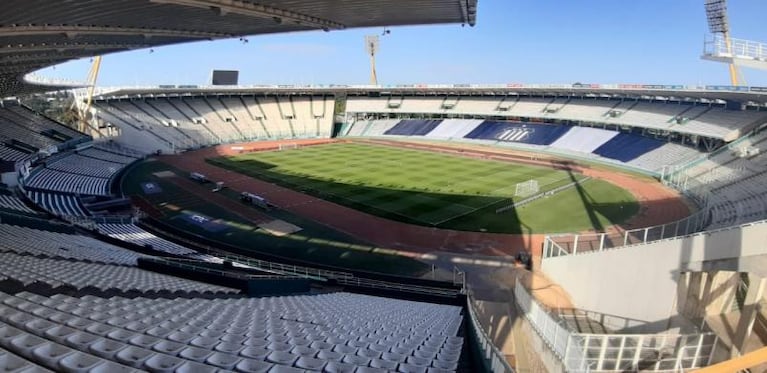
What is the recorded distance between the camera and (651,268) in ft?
42.2

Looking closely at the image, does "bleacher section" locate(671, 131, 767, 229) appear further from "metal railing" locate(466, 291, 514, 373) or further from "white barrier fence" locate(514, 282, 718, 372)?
"metal railing" locate(466, 291, 514, 373)

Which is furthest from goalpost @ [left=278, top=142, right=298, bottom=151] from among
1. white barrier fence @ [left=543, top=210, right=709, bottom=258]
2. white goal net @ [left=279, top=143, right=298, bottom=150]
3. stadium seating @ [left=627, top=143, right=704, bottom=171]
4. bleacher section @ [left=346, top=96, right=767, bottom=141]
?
white barrier fence @ [left=543, top=210, right=709, bottom=258]

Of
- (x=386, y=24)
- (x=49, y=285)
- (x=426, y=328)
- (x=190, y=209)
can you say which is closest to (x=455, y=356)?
(x=426, y=328)

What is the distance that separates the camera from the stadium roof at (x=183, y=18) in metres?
12.7

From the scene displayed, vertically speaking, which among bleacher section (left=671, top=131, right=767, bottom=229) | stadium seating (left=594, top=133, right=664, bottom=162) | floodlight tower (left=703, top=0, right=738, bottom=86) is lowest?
bleacher section (left=671, top=131, right=767, bottom=229)

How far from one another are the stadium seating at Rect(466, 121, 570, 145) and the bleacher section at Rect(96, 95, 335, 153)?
23.6m

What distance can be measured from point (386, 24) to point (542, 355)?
580 inches

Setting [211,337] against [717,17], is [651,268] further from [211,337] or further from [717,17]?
[717,17]

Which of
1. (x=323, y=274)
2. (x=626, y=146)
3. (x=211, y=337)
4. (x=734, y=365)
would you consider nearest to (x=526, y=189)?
(x=626, y=146)

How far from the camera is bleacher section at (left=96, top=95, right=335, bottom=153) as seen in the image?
5538cm

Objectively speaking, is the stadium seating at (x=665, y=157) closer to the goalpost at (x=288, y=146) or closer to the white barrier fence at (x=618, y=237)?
the white barrier fence at (x=618, y=237)

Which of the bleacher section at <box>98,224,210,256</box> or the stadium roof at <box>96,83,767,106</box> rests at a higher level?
the stadium roof at <box>96,83,767,106</box>

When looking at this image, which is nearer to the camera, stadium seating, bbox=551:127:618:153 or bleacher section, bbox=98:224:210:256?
bleacher section, bbox=98:224:210:256

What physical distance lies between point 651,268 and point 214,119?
62164mm
